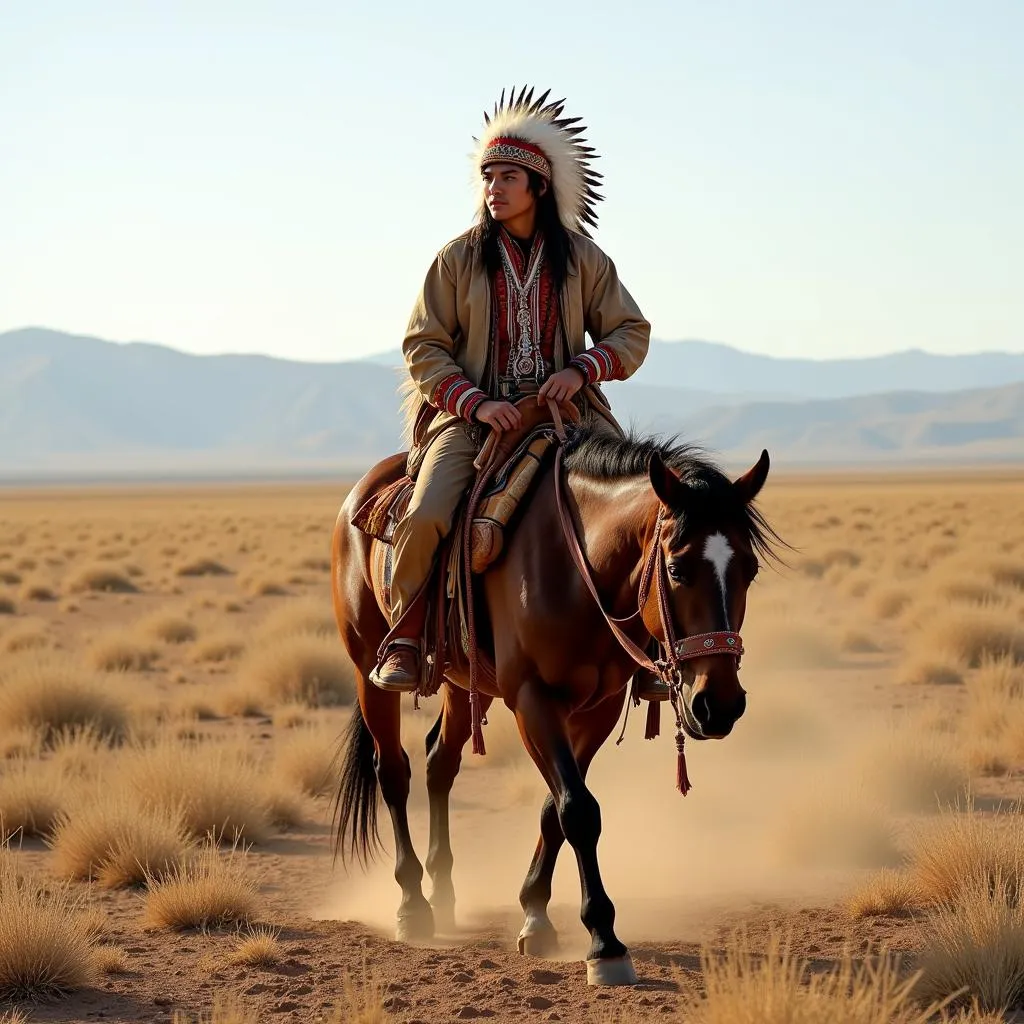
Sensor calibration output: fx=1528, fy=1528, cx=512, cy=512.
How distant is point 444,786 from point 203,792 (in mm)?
2278

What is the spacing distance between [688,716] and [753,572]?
564mm

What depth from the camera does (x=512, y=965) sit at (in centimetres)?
653

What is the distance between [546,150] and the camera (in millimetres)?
7082

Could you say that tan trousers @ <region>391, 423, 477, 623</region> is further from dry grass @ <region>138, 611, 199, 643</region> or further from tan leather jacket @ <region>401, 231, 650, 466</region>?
dry grass @ <region>138, 611, 199, 643</region>

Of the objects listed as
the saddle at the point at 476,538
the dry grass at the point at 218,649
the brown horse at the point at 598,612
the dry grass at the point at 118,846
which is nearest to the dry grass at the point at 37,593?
the dry grass at the point at 218,649

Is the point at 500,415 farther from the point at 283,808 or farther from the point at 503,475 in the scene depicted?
the point at 283,808

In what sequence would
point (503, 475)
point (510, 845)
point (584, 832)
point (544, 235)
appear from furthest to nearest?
point (510, 845) < point (544, 235) < point (503, 475) < point (584, 832)

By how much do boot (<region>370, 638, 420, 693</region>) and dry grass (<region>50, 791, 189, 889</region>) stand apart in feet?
7.03

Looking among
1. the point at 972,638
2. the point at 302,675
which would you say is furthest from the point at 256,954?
the point at 972,638

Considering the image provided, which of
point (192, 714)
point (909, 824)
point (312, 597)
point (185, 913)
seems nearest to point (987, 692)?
point (909, 824)

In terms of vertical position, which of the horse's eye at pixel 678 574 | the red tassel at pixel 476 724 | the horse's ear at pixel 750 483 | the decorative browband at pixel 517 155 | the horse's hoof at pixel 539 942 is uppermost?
the decorative browband at pixel 517 155

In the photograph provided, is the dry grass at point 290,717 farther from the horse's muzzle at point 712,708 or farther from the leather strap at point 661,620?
the horse's muzzle at point 712,708

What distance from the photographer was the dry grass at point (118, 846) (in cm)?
851

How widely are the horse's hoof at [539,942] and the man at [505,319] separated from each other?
48.2 inches
